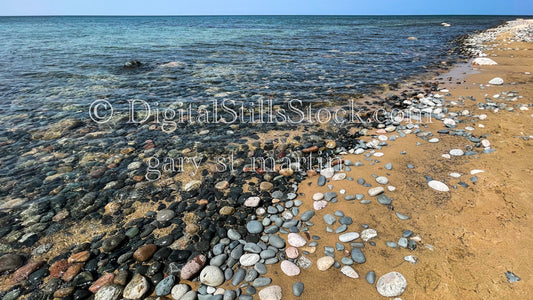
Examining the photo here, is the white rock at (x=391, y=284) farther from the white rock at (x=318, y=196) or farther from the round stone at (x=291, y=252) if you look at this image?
the white rock at (x=318, y=196)

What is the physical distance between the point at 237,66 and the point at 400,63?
9.59m

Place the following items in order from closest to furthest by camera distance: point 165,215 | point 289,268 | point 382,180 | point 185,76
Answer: point 289,268, point 165,215, point 382,180, point 185,76

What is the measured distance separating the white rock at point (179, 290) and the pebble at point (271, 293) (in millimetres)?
836

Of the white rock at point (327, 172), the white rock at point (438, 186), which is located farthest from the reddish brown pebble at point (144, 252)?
A: the white rock at point (438, 186)

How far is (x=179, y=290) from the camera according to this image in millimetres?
2848

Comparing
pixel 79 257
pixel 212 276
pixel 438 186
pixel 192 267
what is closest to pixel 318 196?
pixel 438 186

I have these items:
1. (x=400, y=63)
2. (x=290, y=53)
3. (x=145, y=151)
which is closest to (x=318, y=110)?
(x=145, y=151)

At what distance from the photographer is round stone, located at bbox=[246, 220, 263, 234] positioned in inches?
144

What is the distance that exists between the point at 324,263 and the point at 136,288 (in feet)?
7.21

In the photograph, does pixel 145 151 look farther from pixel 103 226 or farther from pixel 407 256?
pixel 407 256

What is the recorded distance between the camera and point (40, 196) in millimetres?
4391

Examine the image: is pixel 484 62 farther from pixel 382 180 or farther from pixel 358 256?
pixel 358 256

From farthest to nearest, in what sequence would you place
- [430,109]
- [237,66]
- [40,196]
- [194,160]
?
[237,66] < [430,109] < [194,160] < [40,196]

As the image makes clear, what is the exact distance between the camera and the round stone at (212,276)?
9.59ft
